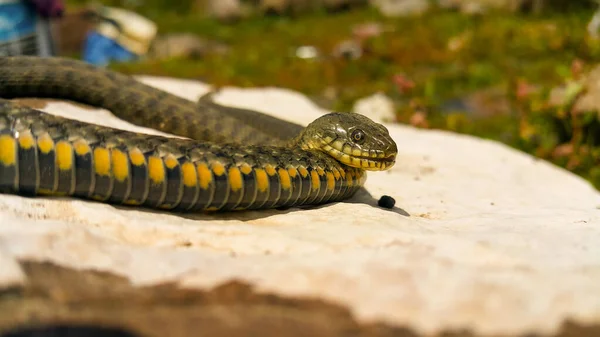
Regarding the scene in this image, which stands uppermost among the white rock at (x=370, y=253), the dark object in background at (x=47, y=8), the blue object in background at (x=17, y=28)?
the dark object in background at (x=47, y=8)

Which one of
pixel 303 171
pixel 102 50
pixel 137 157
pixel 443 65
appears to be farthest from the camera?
pixel 102 50

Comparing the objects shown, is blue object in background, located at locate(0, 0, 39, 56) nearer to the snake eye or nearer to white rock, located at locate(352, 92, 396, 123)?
white rock, located at locate(352, 92, 396, 123)

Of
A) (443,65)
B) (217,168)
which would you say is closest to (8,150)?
(217,168)

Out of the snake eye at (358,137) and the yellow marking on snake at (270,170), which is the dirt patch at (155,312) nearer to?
the yellow marking on snake at (270,170)

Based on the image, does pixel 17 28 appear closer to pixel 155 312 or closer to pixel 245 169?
pixel 245 169

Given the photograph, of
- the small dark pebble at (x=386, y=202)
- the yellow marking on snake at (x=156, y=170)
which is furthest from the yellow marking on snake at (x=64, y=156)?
the small dark pebble at (x=386, y=202)
